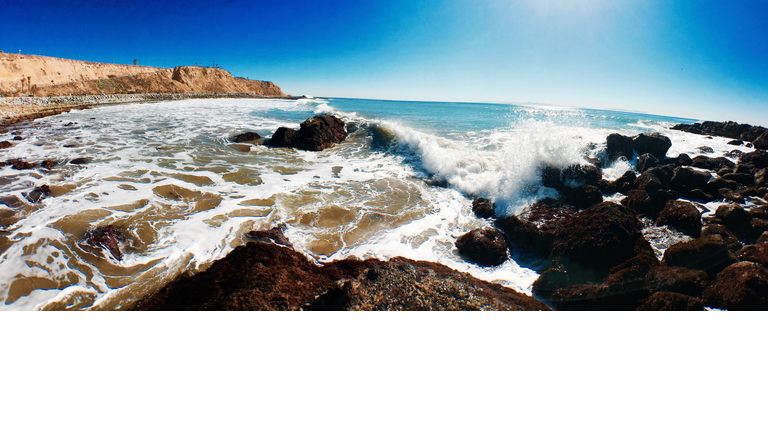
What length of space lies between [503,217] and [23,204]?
29.3 feet

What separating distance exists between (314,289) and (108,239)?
11.5 feet

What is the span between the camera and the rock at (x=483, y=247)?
445 cm

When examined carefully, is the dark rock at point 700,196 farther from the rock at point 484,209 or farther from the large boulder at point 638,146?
the rock at point 484,209

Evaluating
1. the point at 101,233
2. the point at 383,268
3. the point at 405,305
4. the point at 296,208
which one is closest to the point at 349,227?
the point at 296,208

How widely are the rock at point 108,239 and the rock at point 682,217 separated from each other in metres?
8.61

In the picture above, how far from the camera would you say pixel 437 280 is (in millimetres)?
2824

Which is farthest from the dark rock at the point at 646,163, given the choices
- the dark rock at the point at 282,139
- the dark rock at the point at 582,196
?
the dark rock at the point at 282,139

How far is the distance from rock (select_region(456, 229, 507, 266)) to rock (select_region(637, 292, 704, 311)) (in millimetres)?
1957

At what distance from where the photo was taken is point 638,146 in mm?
8797

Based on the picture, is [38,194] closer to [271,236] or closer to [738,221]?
[271,236]

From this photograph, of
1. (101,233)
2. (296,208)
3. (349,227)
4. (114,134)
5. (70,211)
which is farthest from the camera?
(114,134)

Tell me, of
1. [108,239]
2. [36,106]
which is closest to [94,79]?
[36,106]

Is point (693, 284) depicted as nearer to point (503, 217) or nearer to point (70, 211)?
point (503, 217)

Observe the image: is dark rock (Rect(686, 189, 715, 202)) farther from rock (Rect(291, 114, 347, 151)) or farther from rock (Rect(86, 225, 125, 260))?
rock (Rect(291, 114, 347, 151))
